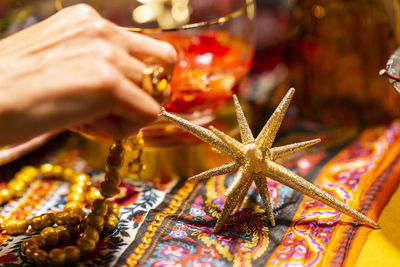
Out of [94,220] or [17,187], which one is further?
[17,187]

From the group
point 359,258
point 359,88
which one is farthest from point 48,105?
point 359,88

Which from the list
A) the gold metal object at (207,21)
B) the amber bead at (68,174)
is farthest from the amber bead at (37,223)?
the gold metal object at (207,21)

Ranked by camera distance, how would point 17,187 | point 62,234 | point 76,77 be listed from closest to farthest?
point 76,77
point 62,234
point 17,187

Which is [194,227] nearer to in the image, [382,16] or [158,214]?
[158,214]

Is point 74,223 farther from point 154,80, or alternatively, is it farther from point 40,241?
point 154,80

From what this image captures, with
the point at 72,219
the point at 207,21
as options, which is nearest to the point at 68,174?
the point at 72,219

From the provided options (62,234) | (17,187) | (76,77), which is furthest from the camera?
(17,187)
